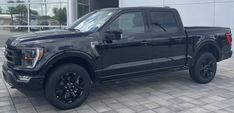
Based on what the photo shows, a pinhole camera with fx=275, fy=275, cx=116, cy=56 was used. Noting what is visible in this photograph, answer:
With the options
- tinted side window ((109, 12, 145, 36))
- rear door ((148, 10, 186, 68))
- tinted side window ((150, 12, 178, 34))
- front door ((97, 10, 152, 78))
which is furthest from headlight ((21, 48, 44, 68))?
tinted side window ((150, 12, 178, 34))

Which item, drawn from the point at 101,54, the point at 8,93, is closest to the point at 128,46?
the point at 101,54

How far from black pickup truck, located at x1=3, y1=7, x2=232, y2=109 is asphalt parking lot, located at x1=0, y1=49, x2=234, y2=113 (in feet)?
1.17

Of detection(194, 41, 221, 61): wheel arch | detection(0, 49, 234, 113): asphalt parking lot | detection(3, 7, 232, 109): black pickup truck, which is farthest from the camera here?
detection(194, 41, 221, 61): wheel arch

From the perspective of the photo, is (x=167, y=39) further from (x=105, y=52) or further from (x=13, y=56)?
(x=13, y=56)

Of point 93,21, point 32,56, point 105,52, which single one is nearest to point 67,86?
point 32,56

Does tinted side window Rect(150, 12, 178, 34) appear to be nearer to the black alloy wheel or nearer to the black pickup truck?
the black pickup truck

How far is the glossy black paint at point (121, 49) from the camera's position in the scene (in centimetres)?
452

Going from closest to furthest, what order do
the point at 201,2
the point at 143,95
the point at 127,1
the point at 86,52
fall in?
the point at 86,52, the point at 143,95, the point at 201,2, the point at 127,1

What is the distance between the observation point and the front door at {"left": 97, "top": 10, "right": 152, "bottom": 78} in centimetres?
509

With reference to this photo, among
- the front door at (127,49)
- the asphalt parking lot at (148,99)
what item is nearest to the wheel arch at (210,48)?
the asphalt parking lot at (148,99)

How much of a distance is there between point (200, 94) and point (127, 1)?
10.3m

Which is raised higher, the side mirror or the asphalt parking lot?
the side mirror

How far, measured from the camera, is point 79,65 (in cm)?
490

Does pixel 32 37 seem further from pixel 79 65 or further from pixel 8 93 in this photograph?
pixel 8 93
